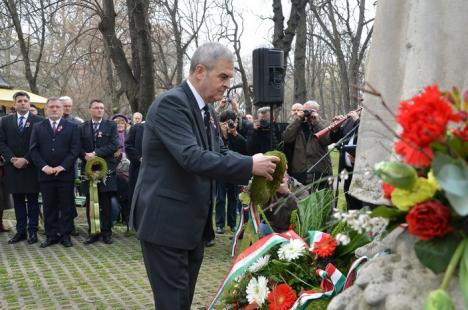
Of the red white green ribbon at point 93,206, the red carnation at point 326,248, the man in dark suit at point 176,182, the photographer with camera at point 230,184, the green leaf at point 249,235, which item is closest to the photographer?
the man in dark suit at point 176,182

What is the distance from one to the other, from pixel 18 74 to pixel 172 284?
34.6 m

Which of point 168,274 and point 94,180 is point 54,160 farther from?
point 168,274

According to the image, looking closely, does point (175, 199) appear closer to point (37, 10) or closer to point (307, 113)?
point (307, 113)

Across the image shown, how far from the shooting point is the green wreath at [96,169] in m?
7.58

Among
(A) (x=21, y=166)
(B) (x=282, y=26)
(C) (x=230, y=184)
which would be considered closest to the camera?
(A) (x=21, y=166)

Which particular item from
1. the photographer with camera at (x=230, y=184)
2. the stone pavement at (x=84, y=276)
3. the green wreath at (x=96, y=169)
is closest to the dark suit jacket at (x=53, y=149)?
the green wreath at (x=96, y=169)

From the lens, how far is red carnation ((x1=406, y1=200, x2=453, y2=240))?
4.60 ft

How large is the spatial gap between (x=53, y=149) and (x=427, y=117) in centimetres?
678

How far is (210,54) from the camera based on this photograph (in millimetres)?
2938

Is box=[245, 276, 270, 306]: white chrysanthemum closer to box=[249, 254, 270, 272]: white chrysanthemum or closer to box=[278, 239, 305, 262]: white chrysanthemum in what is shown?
box=[249, 254, 270, 272]: white chrysanthemum

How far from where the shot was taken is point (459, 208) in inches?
51.7

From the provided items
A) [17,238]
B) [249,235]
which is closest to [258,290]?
[249,235]

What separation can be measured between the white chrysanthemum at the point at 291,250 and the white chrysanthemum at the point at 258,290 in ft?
0.58

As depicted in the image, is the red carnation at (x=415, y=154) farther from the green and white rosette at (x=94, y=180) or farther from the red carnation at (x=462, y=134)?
the green and white rosette at (x=94, y=180)
